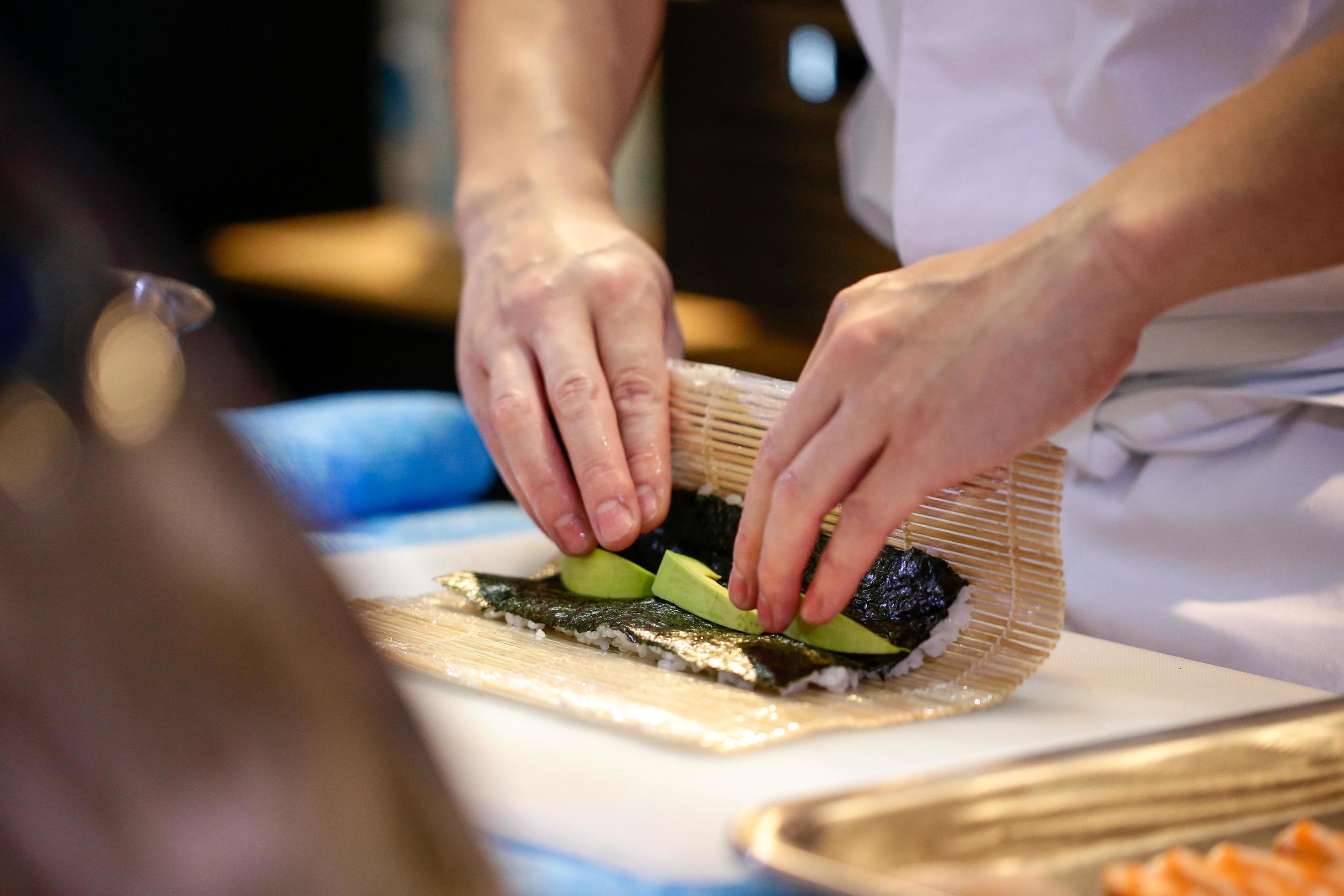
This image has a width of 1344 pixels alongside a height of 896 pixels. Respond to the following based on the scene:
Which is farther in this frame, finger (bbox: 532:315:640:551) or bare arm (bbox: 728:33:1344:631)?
finger (bbox: 532:315:640:551)

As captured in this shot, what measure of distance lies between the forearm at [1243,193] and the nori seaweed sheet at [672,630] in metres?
0.40

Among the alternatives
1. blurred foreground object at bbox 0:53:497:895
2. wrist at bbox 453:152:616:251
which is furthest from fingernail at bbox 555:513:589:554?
blurred foreground object at bbox 0:53:497:895

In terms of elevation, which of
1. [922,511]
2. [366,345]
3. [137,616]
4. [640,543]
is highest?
[137,616]

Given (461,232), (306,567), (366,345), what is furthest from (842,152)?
(366,345)

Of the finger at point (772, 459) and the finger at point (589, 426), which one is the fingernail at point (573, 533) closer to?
the finger at point (589, 426)

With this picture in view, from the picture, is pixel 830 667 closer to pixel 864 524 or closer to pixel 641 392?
pixel 864 524

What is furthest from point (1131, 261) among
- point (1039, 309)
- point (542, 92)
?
point (542, 92)

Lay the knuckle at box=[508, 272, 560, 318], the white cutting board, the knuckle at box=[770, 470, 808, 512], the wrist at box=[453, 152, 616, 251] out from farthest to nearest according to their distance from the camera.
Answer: the wrist at box=[453, 152, 616, 251]
the knuckle at box=[508, 272, 560, 318]
the knuckle at box=[770, 470, 808, 512]
the white cutting board

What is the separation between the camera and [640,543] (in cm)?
130

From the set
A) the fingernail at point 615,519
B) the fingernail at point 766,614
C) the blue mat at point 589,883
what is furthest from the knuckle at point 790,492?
the blue mat at point 589,883

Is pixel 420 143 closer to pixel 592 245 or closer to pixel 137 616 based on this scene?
pixel 592 245

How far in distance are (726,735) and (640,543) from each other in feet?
1.59

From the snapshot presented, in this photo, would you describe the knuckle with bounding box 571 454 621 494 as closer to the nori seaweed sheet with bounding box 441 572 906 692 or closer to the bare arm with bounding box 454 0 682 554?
the bare arm with bounding box 454 0 682 554

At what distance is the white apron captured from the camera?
3.89 ft
